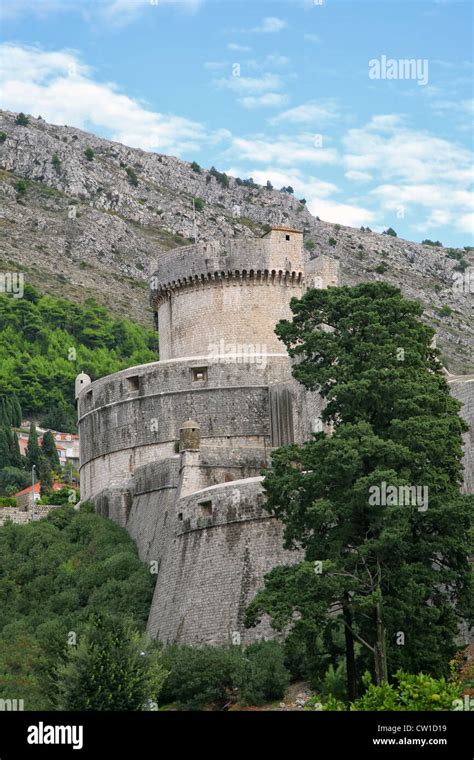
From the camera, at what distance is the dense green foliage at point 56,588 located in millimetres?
36750

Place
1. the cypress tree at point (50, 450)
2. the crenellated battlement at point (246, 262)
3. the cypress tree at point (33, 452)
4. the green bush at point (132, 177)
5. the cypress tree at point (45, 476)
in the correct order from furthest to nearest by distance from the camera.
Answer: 1. the green bush at point (132, 177)
2. the cypress tree at point (50, 450)
3. the cypress tree at point (33, 452)
4. the cypress tree at point (45, 476)
5. the crenellated battlement at point (246, 262)

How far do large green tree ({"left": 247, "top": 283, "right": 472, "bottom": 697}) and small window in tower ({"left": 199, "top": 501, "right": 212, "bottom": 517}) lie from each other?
7.82 meters

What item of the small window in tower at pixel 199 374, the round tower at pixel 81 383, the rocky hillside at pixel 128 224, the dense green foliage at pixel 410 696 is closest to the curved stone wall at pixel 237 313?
the small window in tower at pixel 199 374

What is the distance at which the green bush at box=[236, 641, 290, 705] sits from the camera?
3341 centimetres

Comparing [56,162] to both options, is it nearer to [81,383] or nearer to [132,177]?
[132,177]

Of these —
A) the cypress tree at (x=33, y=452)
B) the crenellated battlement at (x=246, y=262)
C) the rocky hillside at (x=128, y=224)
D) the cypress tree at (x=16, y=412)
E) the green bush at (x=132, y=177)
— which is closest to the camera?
the crenellated battlement at (x=246, y=262)

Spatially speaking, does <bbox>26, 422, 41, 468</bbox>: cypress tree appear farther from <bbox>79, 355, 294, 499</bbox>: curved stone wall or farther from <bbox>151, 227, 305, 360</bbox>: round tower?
<bbox>151, 227, 305, 360</bbox>: round tower

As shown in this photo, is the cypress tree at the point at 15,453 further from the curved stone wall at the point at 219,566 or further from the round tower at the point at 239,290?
the curved stone wall at the point at 219,566

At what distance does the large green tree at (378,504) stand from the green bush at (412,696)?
6.53ft

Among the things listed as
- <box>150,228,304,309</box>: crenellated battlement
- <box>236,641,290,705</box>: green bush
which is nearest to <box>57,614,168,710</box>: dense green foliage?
<box>236,641,290,705</box>: green bush

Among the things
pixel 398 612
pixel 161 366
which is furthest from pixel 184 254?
pixel 398 612

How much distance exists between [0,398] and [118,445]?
230ft

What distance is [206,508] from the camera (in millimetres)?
40094

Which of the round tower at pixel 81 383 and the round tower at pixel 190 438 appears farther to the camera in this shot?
the round tower at pixel 81 383
